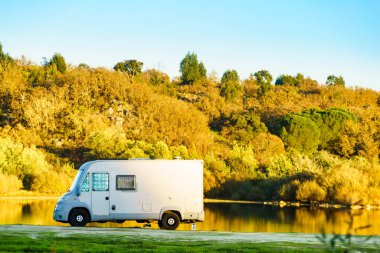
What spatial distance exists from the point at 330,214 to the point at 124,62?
207 ft

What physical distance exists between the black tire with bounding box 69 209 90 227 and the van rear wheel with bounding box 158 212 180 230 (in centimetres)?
223

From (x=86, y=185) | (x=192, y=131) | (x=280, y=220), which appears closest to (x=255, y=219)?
(x=280, y=220)

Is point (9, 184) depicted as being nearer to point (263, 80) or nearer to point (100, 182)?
point (100, 182)

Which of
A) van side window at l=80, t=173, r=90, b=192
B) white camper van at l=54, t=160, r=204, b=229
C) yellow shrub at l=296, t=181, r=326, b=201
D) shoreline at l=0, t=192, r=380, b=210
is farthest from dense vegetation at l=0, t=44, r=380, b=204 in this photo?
van side window at l=80, t=173, r=90, b=192

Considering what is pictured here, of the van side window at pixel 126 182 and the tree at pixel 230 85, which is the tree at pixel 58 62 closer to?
the tree at pixel 230 85

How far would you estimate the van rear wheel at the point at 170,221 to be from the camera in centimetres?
2084

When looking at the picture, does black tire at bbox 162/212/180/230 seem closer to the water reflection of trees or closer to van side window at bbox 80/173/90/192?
Result: van side window at bbox 80/173/90/192

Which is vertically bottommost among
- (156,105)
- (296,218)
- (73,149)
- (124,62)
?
(296,218)

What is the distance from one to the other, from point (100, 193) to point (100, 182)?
32cm

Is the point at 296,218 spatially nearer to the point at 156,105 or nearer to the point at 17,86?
the point at 156,105

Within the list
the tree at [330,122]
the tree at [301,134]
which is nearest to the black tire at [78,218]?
the tree at [301,134]

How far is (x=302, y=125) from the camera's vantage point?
77312 millimetres

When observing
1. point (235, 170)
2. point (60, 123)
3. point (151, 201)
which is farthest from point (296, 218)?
point (60, 123)

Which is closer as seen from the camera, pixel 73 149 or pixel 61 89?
pixel 73 149
